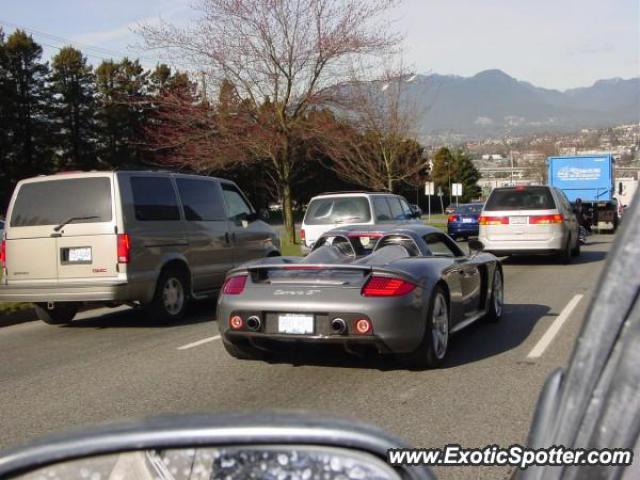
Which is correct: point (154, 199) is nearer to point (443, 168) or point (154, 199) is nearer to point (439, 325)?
point (439, 325)

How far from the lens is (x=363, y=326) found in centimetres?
602

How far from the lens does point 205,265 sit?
34.8 feet

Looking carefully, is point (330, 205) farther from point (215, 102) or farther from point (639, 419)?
point (639, 419)

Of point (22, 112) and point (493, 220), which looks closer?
point (493, 220)

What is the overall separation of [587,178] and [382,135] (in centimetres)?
867

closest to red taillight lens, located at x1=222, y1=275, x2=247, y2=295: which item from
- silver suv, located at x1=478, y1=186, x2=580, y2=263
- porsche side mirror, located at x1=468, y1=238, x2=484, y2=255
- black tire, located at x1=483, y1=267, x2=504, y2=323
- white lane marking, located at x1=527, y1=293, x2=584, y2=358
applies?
white lane marking, located at x1=527, y1=293, x2=584, y2=358

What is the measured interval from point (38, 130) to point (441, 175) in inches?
1939

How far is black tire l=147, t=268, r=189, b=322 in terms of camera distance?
9.65 m

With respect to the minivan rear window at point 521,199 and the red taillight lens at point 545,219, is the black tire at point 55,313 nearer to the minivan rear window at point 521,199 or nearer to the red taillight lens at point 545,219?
the minivan rear window at point 521,199

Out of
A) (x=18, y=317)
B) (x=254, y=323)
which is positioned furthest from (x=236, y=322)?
(x=18, y=317)

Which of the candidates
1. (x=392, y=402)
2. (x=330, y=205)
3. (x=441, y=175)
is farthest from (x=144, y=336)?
(x=441, y=175)

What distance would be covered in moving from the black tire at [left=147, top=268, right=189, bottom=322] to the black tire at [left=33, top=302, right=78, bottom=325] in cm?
133

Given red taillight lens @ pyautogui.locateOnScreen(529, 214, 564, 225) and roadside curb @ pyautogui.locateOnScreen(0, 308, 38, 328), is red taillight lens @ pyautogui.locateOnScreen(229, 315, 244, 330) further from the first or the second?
red taillight lens @ pyautogui.locateOnScreen(529, 214, 564, 225)

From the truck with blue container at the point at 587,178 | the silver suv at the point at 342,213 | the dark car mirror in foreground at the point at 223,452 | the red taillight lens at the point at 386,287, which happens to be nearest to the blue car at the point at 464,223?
the truck with blue container at the point at 587,178
